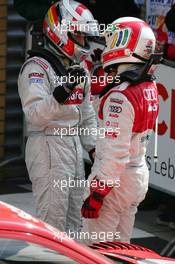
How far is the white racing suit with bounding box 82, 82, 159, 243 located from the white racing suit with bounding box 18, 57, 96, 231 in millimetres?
317

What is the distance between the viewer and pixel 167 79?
8.89 m

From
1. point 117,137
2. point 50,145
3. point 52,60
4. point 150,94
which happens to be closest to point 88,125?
point 50,145

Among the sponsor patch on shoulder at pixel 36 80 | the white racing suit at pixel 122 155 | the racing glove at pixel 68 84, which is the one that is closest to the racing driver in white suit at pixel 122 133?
the white racing suit at pixel 122 155

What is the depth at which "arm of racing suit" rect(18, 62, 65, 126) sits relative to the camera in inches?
274

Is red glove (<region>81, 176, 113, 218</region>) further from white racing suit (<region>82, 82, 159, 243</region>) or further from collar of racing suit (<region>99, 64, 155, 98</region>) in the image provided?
collar of racing suit (<region>99, 64, 155, 98</region>)

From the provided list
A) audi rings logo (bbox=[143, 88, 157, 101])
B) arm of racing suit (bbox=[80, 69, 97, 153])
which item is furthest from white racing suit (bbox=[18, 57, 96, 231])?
audi rings logo (bbox=[143, 88, 157, 101])

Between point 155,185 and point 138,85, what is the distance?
97.6 inches

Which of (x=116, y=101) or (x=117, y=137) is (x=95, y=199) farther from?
(x=116, y=101)

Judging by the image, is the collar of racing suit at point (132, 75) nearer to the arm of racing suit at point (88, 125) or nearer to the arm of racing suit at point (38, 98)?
the arm of racing suit at point (38, 98)

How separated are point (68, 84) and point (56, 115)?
0.95 ft

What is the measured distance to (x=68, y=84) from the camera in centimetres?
685

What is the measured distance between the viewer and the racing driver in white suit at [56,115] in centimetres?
707

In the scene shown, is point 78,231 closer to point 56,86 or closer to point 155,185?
point 56,86

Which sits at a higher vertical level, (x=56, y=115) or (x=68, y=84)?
(x=68, y=84)
